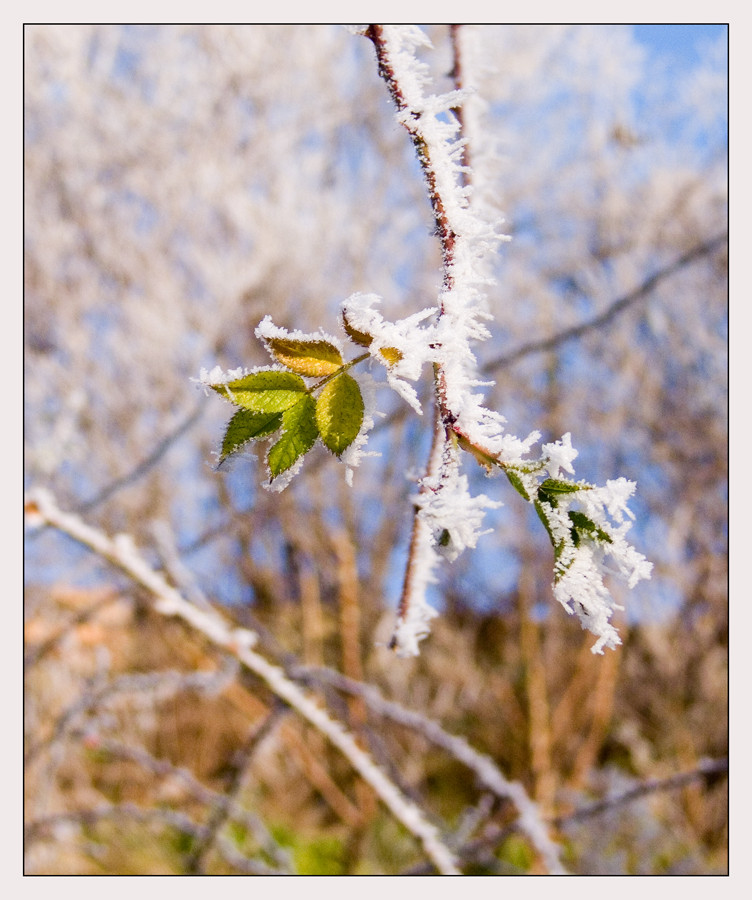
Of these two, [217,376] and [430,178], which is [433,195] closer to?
[430,178]

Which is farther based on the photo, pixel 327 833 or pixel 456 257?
pixel 327 833

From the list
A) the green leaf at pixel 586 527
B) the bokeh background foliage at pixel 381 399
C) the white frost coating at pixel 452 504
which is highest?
the bokeh background foliage at pixel 381 399

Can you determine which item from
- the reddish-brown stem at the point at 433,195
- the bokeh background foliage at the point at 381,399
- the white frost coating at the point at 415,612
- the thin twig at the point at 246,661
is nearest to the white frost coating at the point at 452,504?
the reddish-brown stem at the point at 433,195

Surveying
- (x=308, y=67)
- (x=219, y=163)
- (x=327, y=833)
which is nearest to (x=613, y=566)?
(x=327, y=833)

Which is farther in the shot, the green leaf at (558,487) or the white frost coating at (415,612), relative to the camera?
the white frost coating at (415,612)

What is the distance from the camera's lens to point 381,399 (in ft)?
9.80

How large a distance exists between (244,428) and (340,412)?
5cm

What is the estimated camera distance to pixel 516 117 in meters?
4.02

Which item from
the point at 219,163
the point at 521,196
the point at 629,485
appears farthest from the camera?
the point at 521,196

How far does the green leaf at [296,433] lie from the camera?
32 centimetres

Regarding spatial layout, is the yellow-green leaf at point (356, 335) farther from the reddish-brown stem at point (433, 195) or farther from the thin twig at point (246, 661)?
the thin twig at point (246, 661)

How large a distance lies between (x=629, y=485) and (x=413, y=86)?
8.2 inches

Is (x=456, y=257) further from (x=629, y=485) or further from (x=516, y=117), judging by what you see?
(x=516, y=117)

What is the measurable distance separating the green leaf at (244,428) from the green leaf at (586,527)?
14 cm
